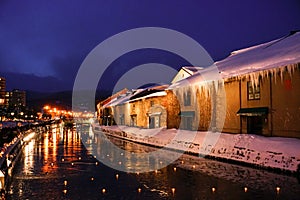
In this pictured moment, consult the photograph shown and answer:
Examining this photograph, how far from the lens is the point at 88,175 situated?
47.3 ft

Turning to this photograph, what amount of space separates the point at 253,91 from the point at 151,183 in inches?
590

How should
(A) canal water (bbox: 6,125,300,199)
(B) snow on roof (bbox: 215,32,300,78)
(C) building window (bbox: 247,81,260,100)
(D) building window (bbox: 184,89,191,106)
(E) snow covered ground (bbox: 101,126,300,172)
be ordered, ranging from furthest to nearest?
(D) building window (bbox: 184,89,191,106) → (C) building window (bbox: 247,81,260,100) → (B) snow on roof (bbox: 215,32,300,78) → (E) snow covered ground (bbox: 101,126,300,172) → (A) canal water (bbox: 6,125,300,199)

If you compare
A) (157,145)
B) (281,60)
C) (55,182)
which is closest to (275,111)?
(281,60)

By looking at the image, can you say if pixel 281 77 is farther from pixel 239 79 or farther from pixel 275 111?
pixel 239 79

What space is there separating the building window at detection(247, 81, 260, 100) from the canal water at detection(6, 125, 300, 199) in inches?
349

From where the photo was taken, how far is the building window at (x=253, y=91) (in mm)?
24416

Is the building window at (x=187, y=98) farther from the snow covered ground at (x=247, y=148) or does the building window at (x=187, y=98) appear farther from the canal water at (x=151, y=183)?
the canal water at (x=151, y=183)

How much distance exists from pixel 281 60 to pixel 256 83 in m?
3.37

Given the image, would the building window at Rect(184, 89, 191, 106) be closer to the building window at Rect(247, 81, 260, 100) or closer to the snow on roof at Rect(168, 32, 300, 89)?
the snow on roof at Rect(168, 32, 300, 89)

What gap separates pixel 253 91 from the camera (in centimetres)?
2486

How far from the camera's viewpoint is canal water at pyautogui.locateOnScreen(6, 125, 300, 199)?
1045 cm

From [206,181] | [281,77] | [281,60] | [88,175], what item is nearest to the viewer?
[206,181]

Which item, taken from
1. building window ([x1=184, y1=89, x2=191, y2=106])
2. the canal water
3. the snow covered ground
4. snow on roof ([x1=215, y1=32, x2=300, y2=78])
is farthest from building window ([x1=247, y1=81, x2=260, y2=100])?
building window ([x1=184, y1=89, x2=191, y2=106])

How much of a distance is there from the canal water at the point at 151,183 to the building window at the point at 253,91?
8.86 meters
